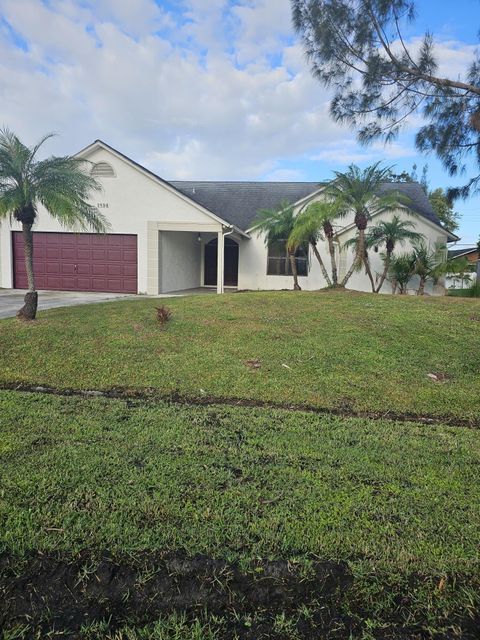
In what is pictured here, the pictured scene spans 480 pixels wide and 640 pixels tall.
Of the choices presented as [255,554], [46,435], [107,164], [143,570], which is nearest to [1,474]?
[46,435]

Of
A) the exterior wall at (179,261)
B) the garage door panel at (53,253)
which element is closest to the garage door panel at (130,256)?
the exterior wall at (179,261)

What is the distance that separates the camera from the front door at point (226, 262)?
69.5 feet

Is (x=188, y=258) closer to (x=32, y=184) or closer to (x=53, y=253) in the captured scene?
(x=53, y=253)

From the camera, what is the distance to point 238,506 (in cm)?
264

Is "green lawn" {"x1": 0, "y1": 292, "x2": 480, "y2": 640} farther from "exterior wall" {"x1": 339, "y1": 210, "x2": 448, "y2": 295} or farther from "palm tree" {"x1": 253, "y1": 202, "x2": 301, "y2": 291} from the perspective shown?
"exterior wall" {"x1": 339, "y1": 210, "x2": 448, "y2": 295}

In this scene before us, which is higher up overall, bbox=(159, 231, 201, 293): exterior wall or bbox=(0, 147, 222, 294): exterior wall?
bbox=(0, 147, 222, 294): exterior wall

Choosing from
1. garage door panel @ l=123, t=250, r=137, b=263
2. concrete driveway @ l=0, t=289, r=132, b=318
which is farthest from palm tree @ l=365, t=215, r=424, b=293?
concrete driveway @ l=0, t=289, r=132, b=318

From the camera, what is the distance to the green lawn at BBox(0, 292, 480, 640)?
74.3 inches

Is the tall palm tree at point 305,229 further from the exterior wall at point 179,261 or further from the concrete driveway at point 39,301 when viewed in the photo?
the concrete driveway at point 39,301

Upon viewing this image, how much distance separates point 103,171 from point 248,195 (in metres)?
7.61

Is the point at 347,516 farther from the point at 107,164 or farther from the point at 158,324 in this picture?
the point at 107,164

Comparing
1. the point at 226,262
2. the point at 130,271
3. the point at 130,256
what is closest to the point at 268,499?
the point at 130,271

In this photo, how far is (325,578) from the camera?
2.07 meters

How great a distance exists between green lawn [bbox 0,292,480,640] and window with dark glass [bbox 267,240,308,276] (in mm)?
13063
